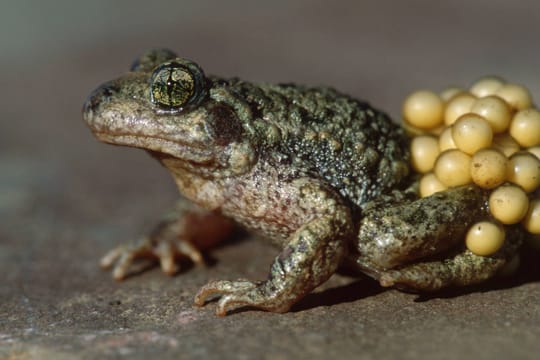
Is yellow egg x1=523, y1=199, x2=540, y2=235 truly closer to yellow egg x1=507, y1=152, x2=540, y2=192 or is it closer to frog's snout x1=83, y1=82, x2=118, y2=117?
yellow egg x1=507, y1=152, x2=540, y2=192

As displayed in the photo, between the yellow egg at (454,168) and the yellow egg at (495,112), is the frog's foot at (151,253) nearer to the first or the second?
the yellow egg at (454,168)

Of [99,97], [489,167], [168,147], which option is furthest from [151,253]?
[489,167]

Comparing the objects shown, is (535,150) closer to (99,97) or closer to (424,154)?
(424,154)

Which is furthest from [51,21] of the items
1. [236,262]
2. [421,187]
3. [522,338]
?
[522,338]

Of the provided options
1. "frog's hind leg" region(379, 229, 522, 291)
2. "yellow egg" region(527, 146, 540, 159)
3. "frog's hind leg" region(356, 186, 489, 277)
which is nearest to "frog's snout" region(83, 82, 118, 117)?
"frog's hind leg" region(356, 186, 489, 277)

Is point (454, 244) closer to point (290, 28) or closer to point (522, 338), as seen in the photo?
point (522, 338)

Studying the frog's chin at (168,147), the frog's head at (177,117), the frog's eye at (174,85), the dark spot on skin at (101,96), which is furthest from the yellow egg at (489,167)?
the dark spot on skin at (101,96)
